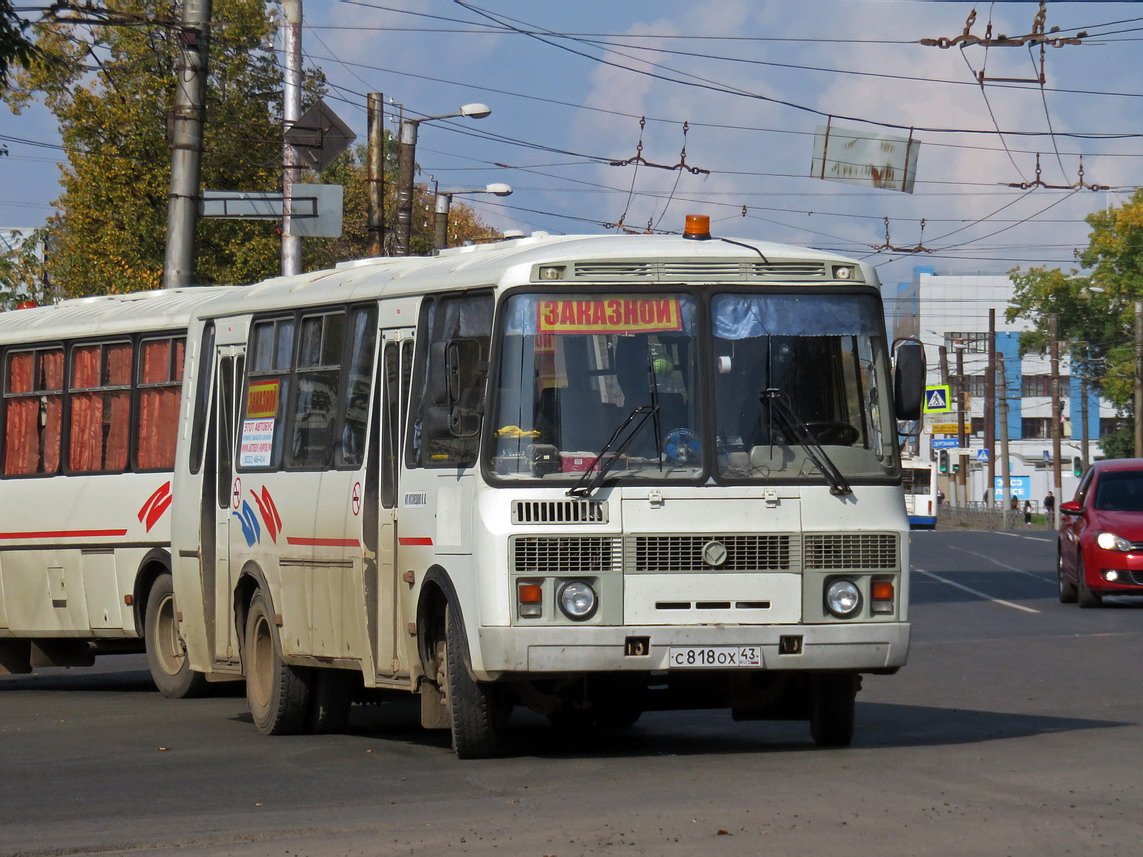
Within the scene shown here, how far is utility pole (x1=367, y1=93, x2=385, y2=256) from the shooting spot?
32.5 m

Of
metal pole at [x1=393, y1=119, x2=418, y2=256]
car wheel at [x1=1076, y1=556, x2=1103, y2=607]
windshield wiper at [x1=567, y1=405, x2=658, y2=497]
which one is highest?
metal pole at [x1=393, y1=119, x2=418, y2=256]

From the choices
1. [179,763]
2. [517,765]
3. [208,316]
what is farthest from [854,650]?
[208,316]

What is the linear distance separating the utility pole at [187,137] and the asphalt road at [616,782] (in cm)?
650

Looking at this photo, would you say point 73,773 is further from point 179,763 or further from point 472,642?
point 472,642

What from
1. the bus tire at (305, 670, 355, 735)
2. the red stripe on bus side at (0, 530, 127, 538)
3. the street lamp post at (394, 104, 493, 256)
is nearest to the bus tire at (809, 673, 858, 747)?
the bus tire at (305, 670, 355, 735)

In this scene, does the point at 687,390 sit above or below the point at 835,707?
above

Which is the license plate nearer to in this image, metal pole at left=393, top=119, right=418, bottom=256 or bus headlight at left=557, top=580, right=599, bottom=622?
bus headlight at left=557, top=580, right=599, bottom=622

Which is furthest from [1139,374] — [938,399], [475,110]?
[475,110]

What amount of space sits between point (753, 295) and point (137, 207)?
3746cm

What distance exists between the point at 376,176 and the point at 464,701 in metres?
22.8

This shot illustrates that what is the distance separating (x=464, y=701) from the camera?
434 inches

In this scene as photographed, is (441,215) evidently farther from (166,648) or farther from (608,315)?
(608,315)

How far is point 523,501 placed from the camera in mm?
10703

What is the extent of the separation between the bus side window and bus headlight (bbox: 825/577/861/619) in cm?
193
